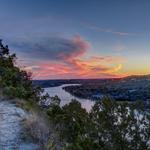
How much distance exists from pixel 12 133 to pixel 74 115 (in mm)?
4739

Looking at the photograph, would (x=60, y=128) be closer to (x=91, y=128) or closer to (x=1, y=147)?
(x=91, y=128)

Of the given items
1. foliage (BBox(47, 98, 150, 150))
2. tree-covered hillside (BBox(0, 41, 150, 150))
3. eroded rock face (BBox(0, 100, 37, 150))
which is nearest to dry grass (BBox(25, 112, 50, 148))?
eroded rock face (BBox(0, 100, 37, 150))

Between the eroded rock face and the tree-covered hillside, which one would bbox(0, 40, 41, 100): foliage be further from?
the eroded rock face

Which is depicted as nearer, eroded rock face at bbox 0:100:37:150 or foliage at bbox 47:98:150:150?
eroded rock face at bbox 0:100:37:150

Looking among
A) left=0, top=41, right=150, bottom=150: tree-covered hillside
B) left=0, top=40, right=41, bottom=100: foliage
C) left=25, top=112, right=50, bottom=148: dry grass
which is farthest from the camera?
left=0, top=40, right=41, bottom=100: foliage

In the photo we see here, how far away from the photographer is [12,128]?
777 cm

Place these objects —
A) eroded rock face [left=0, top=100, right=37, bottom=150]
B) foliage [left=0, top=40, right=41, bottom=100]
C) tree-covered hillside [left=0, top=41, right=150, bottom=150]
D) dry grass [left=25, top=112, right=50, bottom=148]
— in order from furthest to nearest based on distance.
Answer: foliage [left=0, top=40, right=41, bottom=100], tree-covered hillside [left=0, top=41, right=150, bottom=150], dry grass [left=25, top=112, right=50, bottom=148], eroded rock face [left=0, top=100, right=37, bottom=150]

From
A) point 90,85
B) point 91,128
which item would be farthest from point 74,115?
point 90,85

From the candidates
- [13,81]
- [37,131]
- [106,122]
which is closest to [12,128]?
[37,131]

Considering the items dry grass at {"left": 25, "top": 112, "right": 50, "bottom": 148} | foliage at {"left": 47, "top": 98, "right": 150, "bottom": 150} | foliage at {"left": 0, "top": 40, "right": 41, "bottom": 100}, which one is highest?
foliage at {"left": 0, "top": 40, "right": 41, "bottom": 100}

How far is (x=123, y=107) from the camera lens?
1229cm

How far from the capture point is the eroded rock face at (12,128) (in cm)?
672

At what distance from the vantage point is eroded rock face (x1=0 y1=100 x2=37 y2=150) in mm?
6723

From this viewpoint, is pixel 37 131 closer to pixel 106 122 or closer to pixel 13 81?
pixel 106 122
